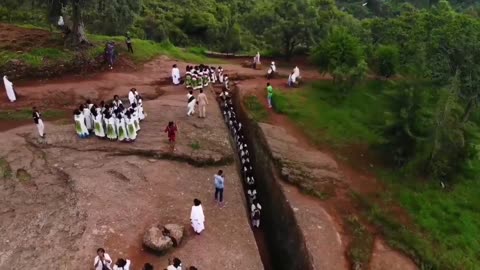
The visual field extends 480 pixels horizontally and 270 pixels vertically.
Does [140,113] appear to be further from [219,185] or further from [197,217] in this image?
[197,217]

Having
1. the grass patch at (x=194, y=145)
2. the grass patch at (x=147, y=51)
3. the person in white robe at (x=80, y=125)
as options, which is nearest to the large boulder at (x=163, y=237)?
the grass patch at (x=194, y=145)

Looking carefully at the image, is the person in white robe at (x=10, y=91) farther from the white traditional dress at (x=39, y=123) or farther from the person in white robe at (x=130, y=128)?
the person in white robe at (x=130, y=128)

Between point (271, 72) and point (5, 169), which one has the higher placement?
point (271, 72)

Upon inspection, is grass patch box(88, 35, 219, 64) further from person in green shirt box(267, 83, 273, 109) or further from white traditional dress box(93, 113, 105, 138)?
white traditional dress box(93, 113, 105, 138)

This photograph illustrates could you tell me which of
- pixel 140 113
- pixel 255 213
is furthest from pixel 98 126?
pixel 255 213

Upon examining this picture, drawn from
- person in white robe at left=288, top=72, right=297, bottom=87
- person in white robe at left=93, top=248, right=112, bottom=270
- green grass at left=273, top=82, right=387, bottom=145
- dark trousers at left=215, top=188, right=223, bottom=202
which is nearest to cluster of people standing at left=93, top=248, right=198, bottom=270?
person in white robe at left=93, top=248, right=112, bottom=270

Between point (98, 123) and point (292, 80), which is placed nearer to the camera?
point (98, 123)
